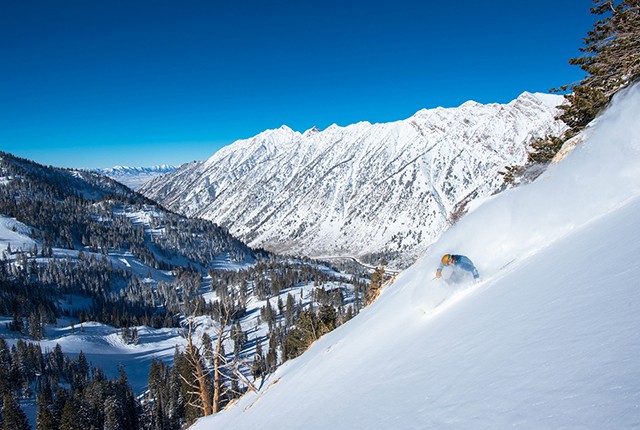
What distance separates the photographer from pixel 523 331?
182 inches

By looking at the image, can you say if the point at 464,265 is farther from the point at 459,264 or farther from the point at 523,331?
the point at 523,331

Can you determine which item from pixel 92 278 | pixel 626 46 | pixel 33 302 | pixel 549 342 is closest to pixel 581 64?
pixel 626 46

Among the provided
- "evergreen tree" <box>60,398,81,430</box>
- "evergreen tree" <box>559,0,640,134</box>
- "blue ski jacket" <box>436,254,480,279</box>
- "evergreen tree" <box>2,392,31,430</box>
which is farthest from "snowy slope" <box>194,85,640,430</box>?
"evergreen tree" <box>2,392,31,430</box>

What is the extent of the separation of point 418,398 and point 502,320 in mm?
1874

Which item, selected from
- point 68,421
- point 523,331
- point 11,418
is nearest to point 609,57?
point 523,331

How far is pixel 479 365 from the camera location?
4.45 meters

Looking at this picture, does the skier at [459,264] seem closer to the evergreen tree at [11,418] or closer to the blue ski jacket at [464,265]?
the blue ski jacket at [464,265]

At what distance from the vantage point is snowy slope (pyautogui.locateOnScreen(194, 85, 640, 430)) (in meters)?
3.07

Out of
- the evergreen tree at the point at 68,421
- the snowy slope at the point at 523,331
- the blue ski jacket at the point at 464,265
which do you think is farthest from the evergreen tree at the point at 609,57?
the evergreen tree at the point at 68,421

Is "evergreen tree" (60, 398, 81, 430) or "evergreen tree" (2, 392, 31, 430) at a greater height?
"evergreen tree" (2, 392, 31, 430)

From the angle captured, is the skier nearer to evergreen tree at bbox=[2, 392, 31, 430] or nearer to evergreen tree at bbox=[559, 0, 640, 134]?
evergreen tree at bbox=[559, 0, 640, 134]

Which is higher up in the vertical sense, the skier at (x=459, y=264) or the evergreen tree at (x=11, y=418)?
the skier at (x=459, y=264)

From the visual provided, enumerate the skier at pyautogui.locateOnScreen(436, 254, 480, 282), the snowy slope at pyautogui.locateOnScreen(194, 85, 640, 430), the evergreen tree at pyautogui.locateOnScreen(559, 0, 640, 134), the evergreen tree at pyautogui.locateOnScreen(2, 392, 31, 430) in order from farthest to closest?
1. the evergreen tree at pyautogui.locateOnScreen(2, 392, 31, 430)
2. the evergreen tree at pyautogui.locateOnScreen(559, 0, 640, 134)
3. the skier at pyautogui.locateOnScreen(436, 254, 480, 282)
4. the snowy slope at pyautogui.locateOnScreen(194, 85, 640, 430)

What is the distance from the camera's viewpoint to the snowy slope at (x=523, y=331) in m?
3.07
